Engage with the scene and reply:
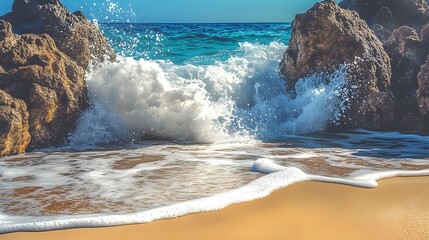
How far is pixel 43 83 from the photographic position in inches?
193

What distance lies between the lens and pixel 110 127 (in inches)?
212

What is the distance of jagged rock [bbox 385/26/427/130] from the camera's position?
6.00 m

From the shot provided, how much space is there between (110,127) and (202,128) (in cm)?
101

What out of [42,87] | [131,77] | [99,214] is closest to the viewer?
[99,214]

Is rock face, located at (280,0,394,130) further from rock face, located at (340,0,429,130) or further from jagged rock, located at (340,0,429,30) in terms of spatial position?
jagged rock, located at (340,0,429,30)

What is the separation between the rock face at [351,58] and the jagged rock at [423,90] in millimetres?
337

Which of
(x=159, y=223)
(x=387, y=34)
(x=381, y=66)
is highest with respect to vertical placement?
(x=387, y=34)

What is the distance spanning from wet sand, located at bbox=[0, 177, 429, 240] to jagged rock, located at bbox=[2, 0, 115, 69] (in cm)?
357

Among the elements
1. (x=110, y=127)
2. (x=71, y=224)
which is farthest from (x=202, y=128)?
(x=71, y=224)

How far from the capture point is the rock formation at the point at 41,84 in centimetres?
458

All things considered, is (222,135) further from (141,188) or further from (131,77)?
(141,188)

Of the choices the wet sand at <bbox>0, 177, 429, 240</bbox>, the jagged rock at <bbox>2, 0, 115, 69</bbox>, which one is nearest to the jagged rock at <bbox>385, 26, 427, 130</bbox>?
the wet sand at <bbox>0, 177, 429, 240</bbox>

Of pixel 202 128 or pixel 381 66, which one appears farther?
pixel 381 66

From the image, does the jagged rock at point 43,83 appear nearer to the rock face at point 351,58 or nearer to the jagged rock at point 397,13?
the rock face at point 351,58
